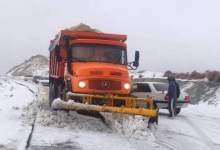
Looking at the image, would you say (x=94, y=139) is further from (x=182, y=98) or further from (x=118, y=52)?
(x=182, y=98)

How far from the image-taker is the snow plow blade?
14.6m

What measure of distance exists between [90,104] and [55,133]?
5.98 feet

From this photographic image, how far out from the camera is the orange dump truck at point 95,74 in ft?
50.4

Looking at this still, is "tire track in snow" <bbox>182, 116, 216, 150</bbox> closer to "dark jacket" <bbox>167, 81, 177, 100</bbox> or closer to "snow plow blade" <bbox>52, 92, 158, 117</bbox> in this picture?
"snow plow blade" <bbox>52, 92, 158, 117</bbox>

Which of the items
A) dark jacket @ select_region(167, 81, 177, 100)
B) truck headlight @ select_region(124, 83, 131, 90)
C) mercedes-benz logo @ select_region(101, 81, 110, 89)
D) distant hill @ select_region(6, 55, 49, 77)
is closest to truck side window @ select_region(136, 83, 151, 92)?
dark jacket @ select_region(167, 81, 177, 100)

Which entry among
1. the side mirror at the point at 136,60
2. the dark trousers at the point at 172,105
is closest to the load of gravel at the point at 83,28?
the side mirror at the point at 136,60

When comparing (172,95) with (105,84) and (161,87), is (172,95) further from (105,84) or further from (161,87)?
(105,84)

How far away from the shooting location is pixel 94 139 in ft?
43.9

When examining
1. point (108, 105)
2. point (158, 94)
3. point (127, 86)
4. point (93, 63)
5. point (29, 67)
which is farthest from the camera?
point (29, 67)

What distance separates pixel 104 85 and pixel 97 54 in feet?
4.94

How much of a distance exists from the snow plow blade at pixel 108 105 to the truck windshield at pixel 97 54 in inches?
72.4

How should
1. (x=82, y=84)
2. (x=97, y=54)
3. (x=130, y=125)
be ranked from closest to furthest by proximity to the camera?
(x=130, y=125) → (x=82, y=84) → (x=97, y=54)

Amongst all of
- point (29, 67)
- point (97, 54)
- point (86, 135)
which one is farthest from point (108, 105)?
point (29, 67)

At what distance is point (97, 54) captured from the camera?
17562 mm
